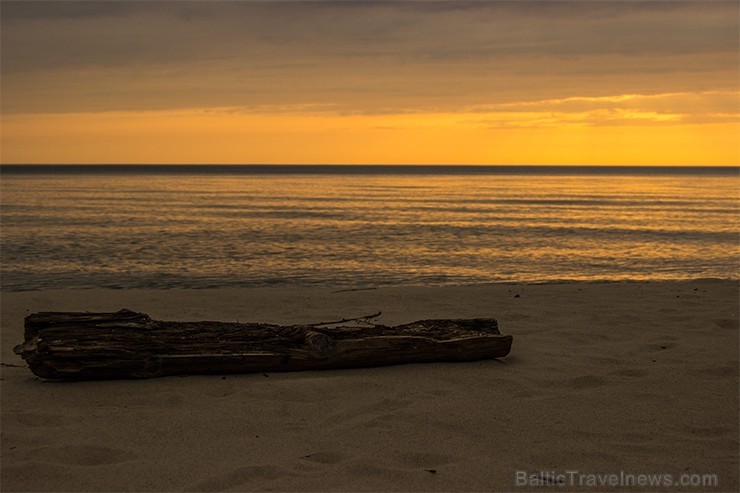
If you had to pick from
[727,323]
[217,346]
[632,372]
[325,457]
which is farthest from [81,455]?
[727,323]

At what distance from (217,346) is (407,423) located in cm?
219

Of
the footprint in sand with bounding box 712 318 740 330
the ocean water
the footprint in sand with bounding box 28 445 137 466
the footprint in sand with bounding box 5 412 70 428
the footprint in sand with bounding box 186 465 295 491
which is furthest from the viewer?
the ocean water

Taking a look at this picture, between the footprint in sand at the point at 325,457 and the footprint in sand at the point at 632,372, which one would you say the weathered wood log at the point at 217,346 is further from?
the footprint in sand at the point at 325,457

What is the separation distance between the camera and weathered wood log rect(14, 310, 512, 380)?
20.8 feet

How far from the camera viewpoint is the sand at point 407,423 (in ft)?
15.0

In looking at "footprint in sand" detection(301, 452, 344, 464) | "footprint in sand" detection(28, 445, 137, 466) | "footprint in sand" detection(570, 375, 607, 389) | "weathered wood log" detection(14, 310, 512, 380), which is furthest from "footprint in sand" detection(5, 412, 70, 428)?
"footprint in sand" detection(570, 375, 607, 389)

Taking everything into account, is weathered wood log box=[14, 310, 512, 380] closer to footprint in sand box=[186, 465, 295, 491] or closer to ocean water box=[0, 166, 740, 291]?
footprint in sand box=[186, 465, 295, 491]

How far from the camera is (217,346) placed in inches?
266

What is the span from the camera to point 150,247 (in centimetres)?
2236

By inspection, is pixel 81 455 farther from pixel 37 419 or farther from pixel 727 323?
pixel 727 323

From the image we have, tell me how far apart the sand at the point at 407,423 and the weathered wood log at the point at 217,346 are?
0.14 meters

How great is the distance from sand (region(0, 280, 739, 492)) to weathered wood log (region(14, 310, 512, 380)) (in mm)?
142

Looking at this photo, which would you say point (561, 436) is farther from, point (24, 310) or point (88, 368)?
point (24, 310)

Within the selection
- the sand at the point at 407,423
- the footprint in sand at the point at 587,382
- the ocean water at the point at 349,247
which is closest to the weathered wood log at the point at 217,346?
the sand at the point at 407,423
